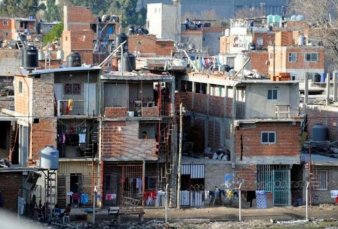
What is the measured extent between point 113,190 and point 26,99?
3746 millimetres

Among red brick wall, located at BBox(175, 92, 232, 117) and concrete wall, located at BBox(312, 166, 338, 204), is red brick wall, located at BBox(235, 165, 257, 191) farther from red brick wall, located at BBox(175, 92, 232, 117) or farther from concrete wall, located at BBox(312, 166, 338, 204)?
concrete wall, located at BBox(312, 166, 338, 204)

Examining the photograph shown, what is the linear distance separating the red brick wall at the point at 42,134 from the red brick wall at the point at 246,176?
5.99 meters

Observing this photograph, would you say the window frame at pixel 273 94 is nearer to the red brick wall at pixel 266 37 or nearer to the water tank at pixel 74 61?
the water tank at pixel 74 61

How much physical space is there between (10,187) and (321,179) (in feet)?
34.1

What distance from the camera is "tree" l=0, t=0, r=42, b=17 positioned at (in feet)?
314

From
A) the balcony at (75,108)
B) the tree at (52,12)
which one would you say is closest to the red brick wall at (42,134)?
the balcony at (75,108)

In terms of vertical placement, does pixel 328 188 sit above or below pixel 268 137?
below

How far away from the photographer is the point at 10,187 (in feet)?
111

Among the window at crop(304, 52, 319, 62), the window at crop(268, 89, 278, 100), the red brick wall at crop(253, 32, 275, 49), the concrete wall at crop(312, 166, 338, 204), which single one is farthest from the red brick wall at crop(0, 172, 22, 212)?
the red brick wall at crop(253, 32, 275, 49)

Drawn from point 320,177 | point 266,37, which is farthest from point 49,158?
point 266,37

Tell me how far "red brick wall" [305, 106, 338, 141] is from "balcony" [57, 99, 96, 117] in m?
11.3

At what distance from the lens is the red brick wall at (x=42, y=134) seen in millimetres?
35531

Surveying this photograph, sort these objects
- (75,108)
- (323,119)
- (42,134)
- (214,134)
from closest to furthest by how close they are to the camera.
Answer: (42,134)
(75,108)
(214,134)
(323,119)

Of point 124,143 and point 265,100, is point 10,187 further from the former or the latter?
point 265,100
